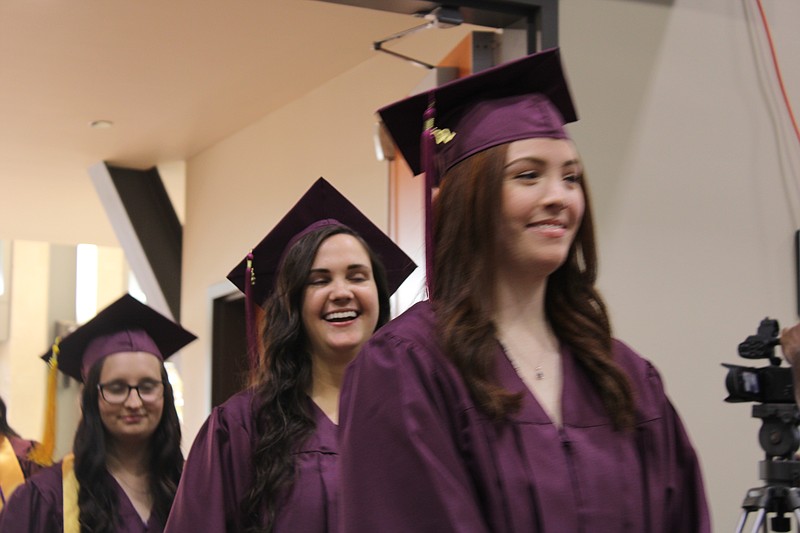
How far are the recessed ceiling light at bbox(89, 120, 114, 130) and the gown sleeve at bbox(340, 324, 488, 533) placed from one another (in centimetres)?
545

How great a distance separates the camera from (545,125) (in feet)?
6.07

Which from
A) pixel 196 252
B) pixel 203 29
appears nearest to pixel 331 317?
pixel 203 29

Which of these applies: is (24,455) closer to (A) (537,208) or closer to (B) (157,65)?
(B) (157,65)

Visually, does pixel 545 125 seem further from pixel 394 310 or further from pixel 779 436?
pixel 394 310

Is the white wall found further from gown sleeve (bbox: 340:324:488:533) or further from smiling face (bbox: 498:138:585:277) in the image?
gown sleeve (bbox: 340:324:488:533)

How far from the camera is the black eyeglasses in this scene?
3.67 metres

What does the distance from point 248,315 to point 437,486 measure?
1.68m

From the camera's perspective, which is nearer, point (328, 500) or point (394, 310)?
point (328, 500)

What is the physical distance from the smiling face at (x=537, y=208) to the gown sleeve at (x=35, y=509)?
2.22 metres

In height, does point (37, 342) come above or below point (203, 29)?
below

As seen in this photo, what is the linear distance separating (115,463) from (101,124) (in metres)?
3.67

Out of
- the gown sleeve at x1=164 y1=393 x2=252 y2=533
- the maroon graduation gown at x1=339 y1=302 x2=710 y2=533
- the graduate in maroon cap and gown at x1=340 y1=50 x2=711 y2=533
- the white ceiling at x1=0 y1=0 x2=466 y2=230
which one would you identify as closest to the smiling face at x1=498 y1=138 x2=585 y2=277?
the graduate in maroon cap and gown at x1=340 y1=50 x2=711 y2=533

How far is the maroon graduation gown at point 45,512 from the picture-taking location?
351 centimetres

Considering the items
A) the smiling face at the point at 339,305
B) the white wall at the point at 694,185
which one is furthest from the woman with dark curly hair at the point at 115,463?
the white wall at the point at 694,185
